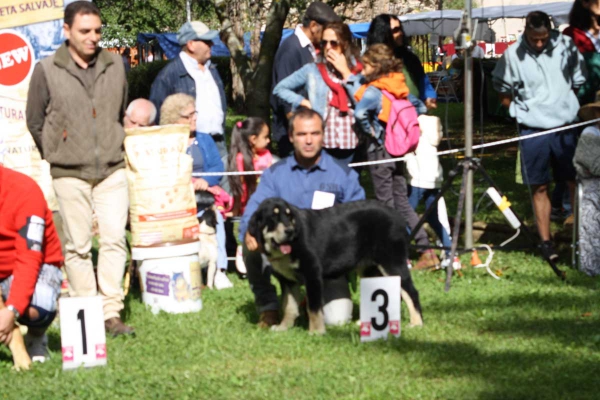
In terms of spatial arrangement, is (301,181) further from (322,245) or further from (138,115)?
(138,115)

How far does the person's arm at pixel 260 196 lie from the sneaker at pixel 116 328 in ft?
3.11

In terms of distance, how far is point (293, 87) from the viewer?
29.5 feet

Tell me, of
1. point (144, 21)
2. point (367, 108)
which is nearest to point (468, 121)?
point (367, 108)

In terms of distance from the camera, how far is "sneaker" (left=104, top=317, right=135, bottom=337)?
7121mm

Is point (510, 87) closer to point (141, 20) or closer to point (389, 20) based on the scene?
point (389, 20)

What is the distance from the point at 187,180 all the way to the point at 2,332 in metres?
2.37

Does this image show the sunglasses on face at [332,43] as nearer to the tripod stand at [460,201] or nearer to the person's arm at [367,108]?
the person's arm at [367,108]

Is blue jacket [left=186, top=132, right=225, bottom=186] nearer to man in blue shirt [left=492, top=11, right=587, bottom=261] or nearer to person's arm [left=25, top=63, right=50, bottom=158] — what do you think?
person's arm [left=25, top=63, right=50, bottom=158]

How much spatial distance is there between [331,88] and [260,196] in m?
1.87

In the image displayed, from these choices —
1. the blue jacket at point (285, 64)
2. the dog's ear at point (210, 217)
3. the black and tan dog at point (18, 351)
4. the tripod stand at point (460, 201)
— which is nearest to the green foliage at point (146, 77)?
the blue jacket at point (285, 64)

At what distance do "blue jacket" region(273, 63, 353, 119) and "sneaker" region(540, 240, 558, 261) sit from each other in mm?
1923

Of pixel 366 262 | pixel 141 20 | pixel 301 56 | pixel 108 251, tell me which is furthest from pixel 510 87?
pixel 141 20

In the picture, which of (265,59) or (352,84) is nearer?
(352,84)

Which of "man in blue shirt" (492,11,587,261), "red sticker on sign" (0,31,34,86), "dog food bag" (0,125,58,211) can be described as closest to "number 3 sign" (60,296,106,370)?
"dog food bag" (0,125,58,211)
